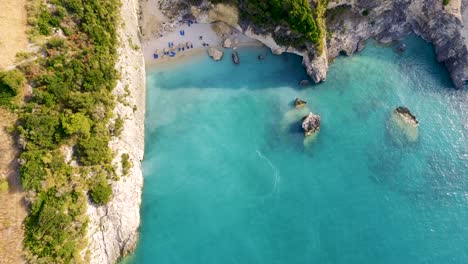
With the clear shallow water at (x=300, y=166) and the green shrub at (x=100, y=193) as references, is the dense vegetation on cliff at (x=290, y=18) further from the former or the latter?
the green shrub at (x=100, y=193)

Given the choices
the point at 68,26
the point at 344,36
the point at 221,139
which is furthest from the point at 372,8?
the point at 68,26

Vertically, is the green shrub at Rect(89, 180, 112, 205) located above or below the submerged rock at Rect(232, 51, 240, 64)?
below

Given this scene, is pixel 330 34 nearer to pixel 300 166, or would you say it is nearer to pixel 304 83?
pixel 304 83

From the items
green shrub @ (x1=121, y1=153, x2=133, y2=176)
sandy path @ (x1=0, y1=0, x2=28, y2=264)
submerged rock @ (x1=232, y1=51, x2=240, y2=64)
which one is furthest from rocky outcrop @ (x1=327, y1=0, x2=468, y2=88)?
sandy path @ (x1=0, y1=0, x2=28, y2=264)

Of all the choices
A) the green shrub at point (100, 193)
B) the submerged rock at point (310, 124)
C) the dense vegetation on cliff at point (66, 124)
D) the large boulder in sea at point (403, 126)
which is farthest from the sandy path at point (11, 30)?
the large boulder in sea at point (403, 126)

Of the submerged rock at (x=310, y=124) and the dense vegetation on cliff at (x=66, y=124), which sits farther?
the submerged rock at (x=310, y=124)

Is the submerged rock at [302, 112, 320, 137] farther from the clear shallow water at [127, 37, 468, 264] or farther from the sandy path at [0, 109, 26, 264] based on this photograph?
the sandy path at [0, 109, 26, 264]

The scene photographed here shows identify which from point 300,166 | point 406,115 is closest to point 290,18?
point 300,166
